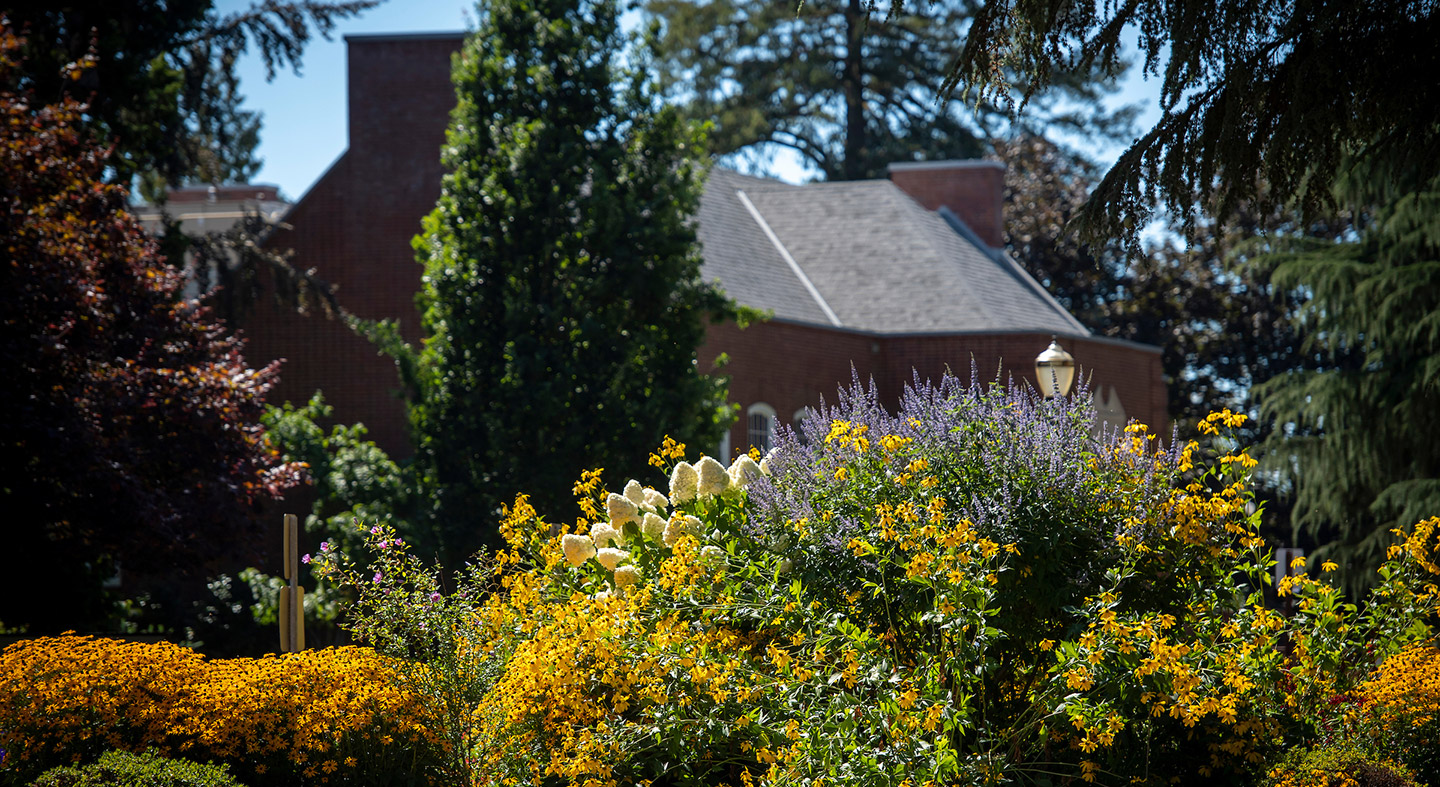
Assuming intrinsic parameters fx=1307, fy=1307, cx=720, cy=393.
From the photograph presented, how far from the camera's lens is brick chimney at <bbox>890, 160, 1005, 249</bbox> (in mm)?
29344

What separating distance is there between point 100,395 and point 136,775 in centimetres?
599

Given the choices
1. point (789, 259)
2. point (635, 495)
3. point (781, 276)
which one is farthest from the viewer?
point (789, 259)

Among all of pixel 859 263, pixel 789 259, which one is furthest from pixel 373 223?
pixel 859 263

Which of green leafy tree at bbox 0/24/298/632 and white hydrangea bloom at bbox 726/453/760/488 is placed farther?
green leafy tree at bbox 0/24/298/632

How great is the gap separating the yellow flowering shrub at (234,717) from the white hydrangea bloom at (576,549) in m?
1.17

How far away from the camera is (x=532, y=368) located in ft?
45.2

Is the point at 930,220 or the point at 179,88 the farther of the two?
the point at 930,220

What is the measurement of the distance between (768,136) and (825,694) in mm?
32597

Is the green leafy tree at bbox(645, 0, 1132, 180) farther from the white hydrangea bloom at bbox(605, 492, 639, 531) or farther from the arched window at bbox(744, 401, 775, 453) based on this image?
the white hydrangea bloom at bbox(605, 492, 639, 531)

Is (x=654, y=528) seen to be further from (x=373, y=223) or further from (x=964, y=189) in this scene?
(x=964, y=189)

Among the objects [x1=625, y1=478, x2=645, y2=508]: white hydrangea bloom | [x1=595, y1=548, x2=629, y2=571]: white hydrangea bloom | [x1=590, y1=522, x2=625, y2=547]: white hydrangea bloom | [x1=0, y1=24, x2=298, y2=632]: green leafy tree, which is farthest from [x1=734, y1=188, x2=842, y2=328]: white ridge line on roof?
[x1=595, y1=548, x2=629, y2=571]: white hydrangea bloom

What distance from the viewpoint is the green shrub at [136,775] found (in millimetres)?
5527

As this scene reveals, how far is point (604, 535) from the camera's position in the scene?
746cm

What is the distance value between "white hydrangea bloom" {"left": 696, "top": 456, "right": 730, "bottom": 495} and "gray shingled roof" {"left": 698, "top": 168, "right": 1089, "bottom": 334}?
1503 centimetres
